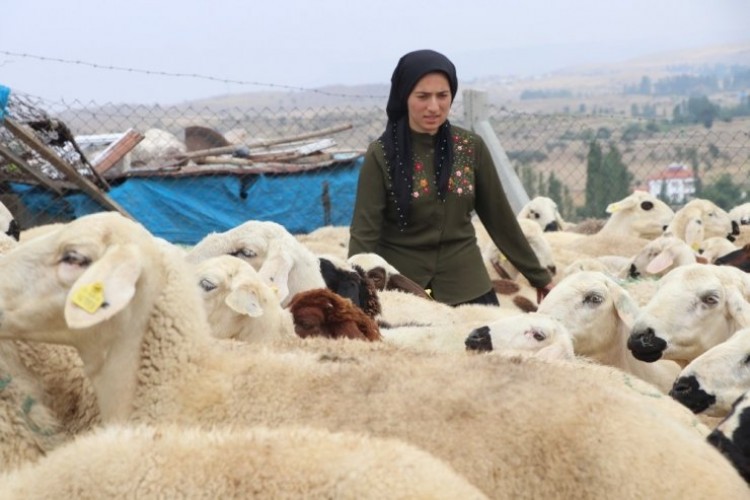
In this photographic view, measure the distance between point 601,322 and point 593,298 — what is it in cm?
14

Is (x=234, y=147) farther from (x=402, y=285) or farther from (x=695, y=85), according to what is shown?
(x=695, y=85)

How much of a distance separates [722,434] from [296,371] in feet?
5.06

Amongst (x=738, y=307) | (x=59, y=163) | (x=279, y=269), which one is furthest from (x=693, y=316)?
(x=59, y=163)

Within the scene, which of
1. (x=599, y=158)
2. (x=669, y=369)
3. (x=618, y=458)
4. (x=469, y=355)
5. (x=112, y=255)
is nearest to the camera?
(x=618, y=458)

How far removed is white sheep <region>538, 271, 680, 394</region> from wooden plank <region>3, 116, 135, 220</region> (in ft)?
17.6

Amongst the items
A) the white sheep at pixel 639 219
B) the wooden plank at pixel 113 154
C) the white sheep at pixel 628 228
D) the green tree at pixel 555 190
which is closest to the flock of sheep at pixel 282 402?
the white sheep at pixel 628 228

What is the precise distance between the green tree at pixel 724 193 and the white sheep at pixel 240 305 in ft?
43.2

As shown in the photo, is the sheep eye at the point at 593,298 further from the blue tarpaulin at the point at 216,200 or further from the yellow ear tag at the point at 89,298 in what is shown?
the blue tarpaulin at the point at 216,200

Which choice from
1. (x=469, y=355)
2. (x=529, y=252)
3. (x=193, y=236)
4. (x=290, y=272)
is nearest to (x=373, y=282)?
(x=290, y=272)

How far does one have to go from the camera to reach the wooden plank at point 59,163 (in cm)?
1113

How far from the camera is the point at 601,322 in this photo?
6.93 metres

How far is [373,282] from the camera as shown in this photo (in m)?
7.30

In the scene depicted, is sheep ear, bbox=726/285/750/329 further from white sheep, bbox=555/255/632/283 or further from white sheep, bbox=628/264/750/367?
white sheep, bbox=555/255/632/283

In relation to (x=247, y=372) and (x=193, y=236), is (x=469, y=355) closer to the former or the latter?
(x=247, y=372)
